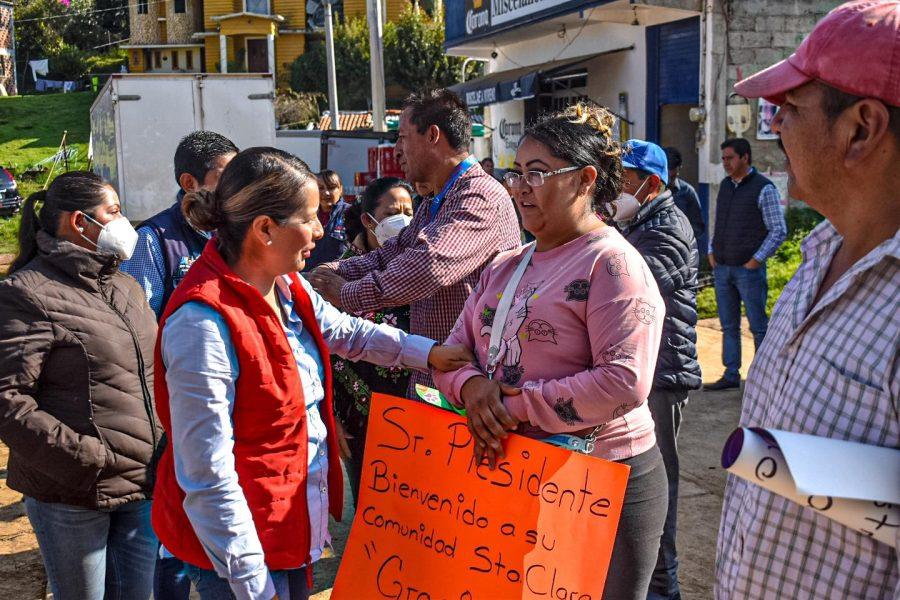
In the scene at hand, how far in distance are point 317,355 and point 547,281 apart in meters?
0.69

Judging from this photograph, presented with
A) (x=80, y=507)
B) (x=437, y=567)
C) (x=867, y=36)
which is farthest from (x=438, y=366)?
(x=867, y=36)

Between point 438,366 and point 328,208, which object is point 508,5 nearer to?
point 328,208

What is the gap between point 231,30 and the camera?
1827 inches

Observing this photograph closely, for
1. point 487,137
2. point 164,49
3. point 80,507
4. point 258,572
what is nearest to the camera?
point 258,572

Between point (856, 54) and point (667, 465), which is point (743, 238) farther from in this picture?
point (856, 54)

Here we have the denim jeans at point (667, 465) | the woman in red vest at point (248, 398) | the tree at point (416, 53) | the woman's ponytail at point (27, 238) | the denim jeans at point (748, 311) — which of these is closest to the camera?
the woman in red vest at point (248, 398)

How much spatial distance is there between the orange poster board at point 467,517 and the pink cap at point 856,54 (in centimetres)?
110

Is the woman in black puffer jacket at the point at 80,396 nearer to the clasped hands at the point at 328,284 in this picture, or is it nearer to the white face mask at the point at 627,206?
the clasped hands at the point at 328,284

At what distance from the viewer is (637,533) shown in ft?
8.60

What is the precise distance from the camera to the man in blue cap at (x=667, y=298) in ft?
12.5

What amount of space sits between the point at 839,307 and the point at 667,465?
237cm

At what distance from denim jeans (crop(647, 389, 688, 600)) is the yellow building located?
140 feet

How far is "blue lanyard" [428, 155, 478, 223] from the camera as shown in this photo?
3482mm

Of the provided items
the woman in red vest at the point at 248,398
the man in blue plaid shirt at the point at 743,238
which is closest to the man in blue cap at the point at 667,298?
the woman in red vest at the point at 248,398
